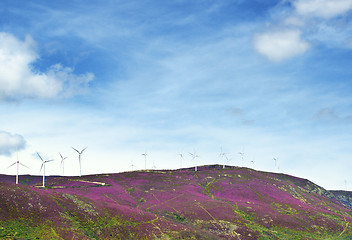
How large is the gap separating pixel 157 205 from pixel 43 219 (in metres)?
39.8

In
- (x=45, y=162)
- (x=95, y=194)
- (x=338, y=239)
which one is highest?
(x=45, y=162)

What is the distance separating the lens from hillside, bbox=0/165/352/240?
2359 inches

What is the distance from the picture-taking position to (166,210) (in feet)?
289

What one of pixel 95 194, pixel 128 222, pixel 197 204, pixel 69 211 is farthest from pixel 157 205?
pixel 69 211

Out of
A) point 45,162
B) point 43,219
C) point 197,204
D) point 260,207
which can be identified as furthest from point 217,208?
point 45,162

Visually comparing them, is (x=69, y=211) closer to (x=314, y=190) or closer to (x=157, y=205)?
(x=157, y=205)

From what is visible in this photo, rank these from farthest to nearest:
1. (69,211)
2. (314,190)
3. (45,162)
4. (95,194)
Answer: (314,190)
(45,162)
(95,194)
(69,211)

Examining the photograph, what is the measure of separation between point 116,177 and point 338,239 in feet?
268

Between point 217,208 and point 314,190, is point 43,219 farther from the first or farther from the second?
point 314,190

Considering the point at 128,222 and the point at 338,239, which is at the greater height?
the point at 128,222

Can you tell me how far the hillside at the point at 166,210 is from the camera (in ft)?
197

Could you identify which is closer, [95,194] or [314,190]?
[95,194]

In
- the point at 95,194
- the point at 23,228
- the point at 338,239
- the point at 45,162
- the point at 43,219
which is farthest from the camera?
the point at 45,162

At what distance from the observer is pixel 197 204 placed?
93.9 m
